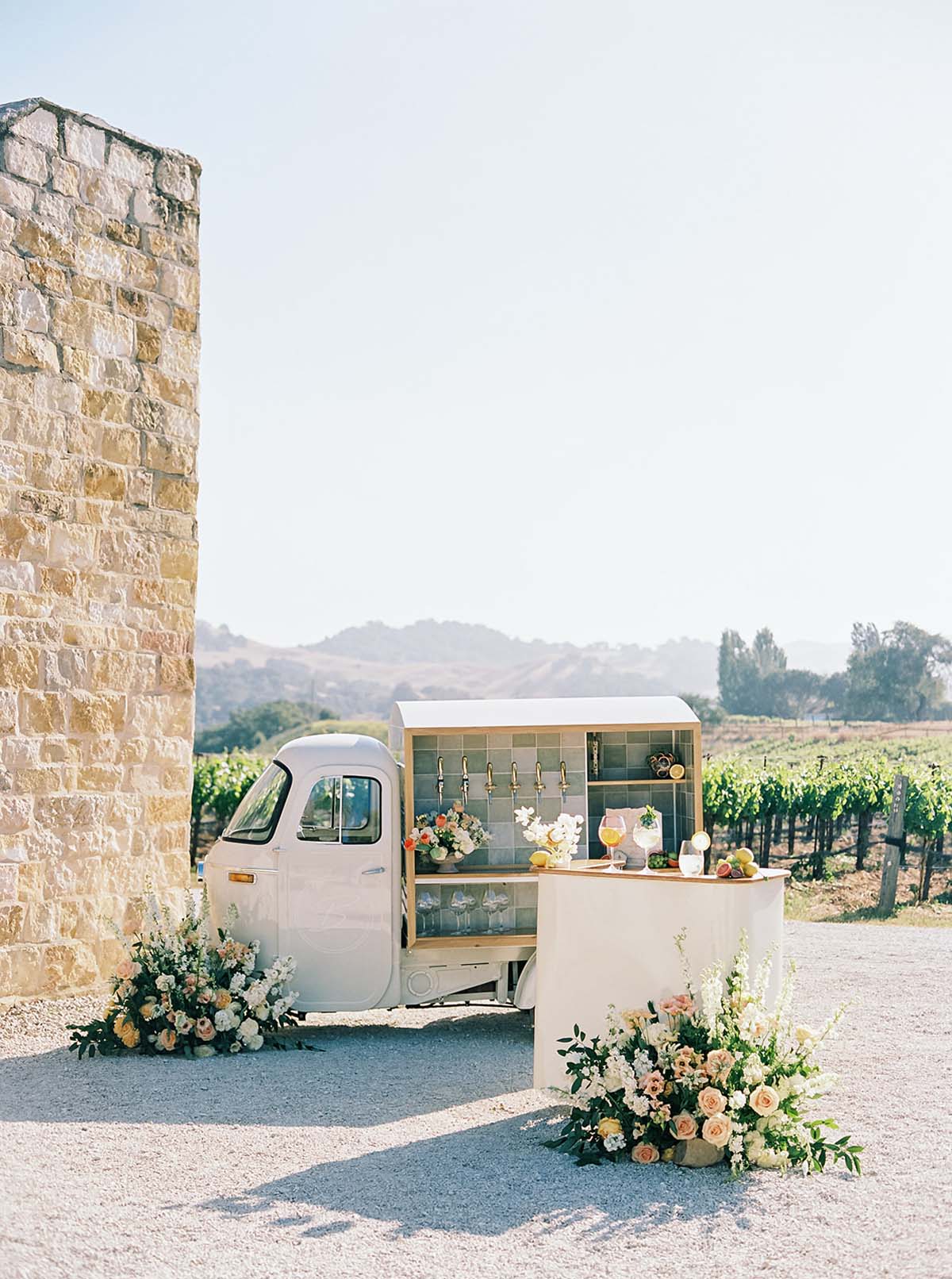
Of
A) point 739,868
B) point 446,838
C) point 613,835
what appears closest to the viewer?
point 739,868

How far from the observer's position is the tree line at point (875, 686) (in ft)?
143

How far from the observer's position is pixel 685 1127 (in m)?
5.61

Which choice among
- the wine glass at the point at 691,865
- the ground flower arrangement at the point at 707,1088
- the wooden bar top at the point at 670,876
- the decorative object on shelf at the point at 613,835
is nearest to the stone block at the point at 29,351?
the decorative object on shelf at the point at 613,835

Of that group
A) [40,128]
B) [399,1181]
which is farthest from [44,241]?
[399,1181]

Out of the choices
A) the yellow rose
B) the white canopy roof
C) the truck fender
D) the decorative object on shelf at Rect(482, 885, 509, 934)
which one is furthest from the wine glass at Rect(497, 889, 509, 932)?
the yellow rose

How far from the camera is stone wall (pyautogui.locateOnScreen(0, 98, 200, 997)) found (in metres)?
9.24

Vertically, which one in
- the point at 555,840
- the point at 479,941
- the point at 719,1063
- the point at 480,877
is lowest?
the point at 719,1063

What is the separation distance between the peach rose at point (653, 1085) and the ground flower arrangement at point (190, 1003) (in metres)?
3.04

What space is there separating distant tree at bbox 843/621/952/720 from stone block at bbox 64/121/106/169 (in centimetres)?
3530

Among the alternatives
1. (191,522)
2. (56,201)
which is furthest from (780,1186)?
(56,201)

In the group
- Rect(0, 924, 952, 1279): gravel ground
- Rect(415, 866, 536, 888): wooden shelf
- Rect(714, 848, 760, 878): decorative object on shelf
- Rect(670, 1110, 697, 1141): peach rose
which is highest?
Rect(714, 848, 760, 878): decorative object on shelf

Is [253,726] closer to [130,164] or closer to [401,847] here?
[130,164]

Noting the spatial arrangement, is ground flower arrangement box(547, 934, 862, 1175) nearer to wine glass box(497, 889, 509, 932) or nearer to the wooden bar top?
the wooden bar top

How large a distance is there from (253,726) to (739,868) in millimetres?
75580
